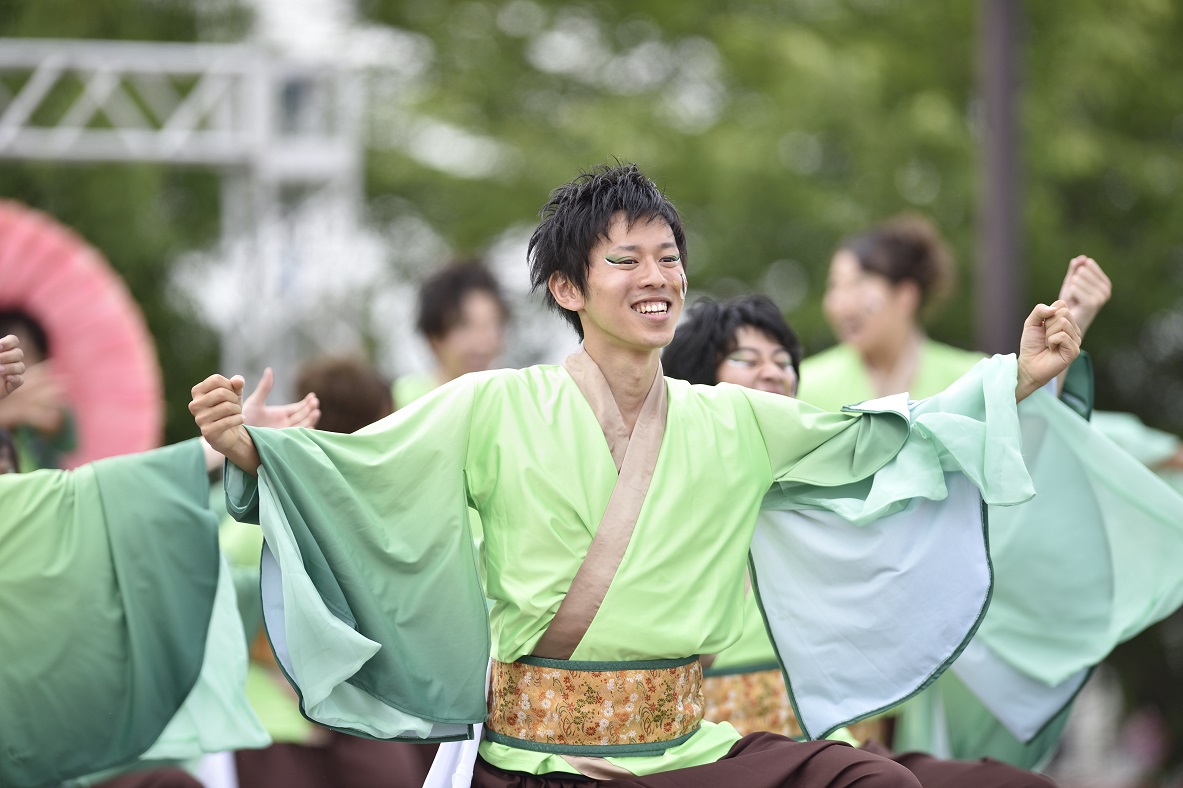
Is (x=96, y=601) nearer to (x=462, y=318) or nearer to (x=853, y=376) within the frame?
(x=462, y=318)

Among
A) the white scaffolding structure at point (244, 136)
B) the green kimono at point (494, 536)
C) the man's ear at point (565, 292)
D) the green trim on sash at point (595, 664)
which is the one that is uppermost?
the white scaffolding structure at point (244, 136)

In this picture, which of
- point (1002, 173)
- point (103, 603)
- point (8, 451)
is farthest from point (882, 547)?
point (1002, 173)

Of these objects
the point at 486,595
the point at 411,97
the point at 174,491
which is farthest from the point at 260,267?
the point at 486,595

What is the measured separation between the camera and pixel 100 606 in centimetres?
326

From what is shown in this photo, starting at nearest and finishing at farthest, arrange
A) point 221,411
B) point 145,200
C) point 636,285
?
point 221,411 → point 636,285 → point 145,200

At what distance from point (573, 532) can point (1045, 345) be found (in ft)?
3.26

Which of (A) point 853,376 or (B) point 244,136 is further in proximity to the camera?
(B) point 244,136

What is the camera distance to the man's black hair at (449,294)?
507 cm

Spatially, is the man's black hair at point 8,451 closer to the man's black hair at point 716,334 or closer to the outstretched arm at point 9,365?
the outstretched arm at point 9,365

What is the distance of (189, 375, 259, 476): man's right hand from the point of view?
260cm

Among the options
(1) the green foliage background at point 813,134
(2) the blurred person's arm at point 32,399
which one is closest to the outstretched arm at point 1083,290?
(2) the blurred person's arm at point 32,399

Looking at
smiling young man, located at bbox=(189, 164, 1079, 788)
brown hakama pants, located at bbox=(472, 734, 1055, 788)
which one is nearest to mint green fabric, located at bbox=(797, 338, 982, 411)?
smiling young man, located at bbox=(189, 164, 1079, 788)

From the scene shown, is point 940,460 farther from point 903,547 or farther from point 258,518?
point 258,518

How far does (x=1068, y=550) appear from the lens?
3.62m
